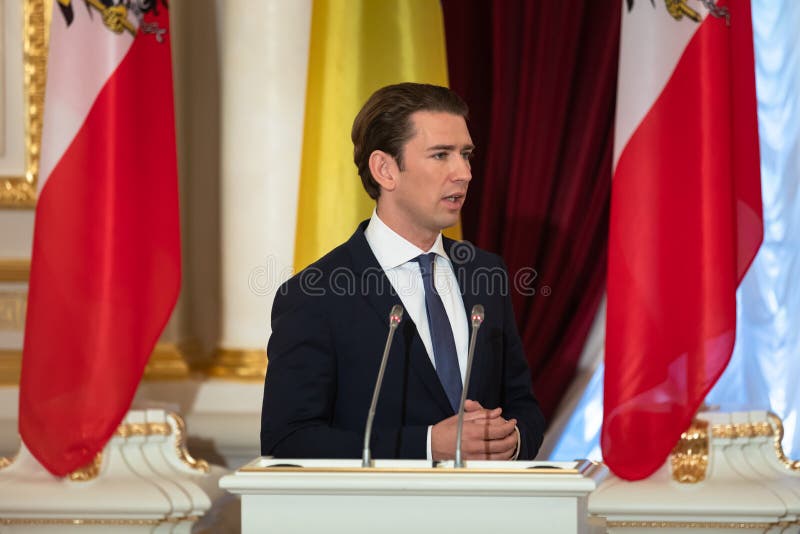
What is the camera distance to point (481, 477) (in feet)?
6.70

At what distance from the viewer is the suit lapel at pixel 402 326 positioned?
2.68 meters

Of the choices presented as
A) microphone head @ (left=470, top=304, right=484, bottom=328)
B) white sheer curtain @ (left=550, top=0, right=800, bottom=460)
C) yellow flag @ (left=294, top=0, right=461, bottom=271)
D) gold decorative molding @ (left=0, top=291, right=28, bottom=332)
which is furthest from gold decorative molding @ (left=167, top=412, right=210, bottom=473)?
microphone head @ (left=470, top=304, right=484, bottom=328)

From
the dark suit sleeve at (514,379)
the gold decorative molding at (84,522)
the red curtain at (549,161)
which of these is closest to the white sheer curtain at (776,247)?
the red curtain at (549,161)

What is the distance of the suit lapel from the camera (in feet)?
8.79

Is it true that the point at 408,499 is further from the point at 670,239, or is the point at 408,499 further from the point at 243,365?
the point at 243,365

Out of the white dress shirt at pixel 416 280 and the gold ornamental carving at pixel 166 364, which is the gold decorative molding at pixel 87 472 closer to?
the gold ornamental carving at pixel 166 364

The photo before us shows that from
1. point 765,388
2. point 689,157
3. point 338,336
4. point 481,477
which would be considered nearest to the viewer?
point 481,477

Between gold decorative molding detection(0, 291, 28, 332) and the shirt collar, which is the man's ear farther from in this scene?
gold decorative molding detection(0, 291, 28, 332)

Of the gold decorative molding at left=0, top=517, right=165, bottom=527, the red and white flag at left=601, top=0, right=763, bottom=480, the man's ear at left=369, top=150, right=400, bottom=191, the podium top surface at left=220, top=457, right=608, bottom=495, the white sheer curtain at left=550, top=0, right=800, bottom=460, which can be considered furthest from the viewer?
the white sheer curtain at left=550, top=0, right=800, bottom=460

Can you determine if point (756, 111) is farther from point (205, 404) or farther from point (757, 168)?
point (205, 404)

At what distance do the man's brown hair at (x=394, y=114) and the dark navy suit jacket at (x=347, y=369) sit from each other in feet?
0.75

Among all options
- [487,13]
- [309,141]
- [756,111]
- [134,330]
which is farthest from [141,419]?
[756,111]

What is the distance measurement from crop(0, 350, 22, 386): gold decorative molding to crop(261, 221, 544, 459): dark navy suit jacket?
92.4 inches

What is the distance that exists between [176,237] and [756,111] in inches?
82.9
